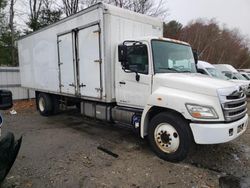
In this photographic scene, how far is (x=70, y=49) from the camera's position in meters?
7.06

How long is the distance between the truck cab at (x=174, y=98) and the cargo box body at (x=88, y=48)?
1.47 ft

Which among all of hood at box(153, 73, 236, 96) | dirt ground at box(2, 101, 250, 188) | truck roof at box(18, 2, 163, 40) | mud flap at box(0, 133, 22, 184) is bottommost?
dirt ground at box(2, 101, 250, 188)

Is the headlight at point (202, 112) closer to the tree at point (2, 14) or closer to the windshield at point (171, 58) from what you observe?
the windshield at point (171, 58)

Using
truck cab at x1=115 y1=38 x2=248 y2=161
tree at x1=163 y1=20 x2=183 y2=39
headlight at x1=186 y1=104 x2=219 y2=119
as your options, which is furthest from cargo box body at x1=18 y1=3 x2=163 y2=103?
tree at x1=163 y1=20 x2=183 y2=39

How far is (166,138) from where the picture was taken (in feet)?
15.0

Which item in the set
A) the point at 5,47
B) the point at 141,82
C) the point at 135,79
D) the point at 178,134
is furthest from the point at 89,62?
the point at 5,47

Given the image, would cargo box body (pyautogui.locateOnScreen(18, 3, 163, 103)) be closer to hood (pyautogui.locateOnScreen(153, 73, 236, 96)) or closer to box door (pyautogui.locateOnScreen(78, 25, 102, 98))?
box door (pyautogui.locateOnScreen(78, 25, 102, 98))

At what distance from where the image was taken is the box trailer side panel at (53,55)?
6.86 m

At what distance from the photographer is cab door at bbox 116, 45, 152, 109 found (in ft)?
16.6

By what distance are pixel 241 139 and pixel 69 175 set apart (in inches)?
181

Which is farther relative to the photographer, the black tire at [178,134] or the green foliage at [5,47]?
the green foliage at [5,47]

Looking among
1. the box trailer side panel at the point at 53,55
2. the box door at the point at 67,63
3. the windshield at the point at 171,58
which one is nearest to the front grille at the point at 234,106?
the windshield at the point at 171,58

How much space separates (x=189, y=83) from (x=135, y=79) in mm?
1356

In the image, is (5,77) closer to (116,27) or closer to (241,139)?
(116,27)
